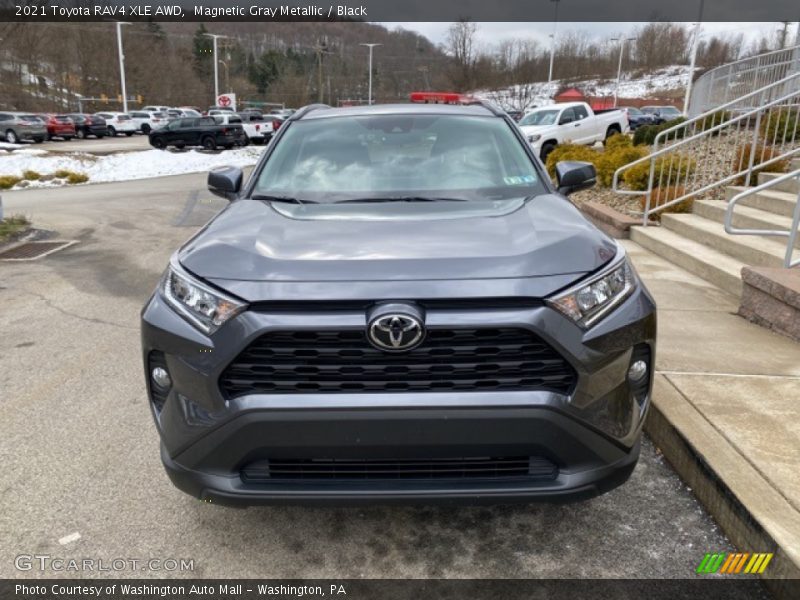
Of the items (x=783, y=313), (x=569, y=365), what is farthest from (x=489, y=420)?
(x=783, y=313)

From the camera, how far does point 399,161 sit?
3463 millimetres

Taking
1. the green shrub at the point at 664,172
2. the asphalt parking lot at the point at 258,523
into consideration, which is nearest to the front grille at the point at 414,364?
the asphalt parking lot at the point at 258,523

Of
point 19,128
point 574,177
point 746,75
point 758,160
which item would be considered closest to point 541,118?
point 746,75

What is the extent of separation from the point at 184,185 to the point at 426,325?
16372mm

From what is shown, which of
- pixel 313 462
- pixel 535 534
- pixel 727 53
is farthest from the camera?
pixel 727 53

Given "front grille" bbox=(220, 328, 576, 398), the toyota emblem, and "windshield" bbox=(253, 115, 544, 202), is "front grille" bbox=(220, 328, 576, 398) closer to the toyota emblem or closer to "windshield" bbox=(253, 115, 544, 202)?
the toyota emblem

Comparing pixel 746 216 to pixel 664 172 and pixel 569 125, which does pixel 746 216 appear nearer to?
pixel 664 172

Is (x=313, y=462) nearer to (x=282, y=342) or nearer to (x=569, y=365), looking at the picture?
(x=282, y=342)

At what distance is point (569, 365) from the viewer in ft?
6.78

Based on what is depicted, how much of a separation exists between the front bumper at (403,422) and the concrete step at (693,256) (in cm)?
399

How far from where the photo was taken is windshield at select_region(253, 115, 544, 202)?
3174 millimetres

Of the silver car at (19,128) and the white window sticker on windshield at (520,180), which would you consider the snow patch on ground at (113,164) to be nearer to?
the silver car at (19,128)

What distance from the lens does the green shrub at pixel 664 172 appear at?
8.76 m

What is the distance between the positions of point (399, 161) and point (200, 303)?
65.0 inches
